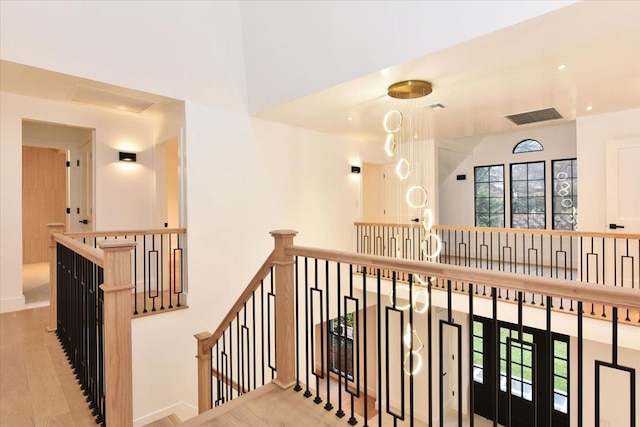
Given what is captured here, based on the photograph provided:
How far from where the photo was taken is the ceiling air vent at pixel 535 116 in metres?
5.56

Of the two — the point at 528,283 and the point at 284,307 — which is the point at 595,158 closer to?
the point at 528,283

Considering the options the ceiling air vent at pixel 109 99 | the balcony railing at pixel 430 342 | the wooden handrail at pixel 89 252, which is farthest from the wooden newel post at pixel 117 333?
the ceiling air vent at pixel 109 99

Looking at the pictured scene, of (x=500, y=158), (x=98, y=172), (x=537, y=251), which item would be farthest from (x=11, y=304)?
(x=500, y=158)

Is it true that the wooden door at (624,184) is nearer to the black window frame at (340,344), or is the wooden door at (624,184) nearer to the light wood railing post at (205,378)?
the black window frame at (340,344)

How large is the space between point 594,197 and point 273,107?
532cm

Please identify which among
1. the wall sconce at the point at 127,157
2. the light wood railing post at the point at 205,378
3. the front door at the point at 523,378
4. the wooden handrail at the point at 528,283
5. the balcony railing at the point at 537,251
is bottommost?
the front door at the point at 523,378

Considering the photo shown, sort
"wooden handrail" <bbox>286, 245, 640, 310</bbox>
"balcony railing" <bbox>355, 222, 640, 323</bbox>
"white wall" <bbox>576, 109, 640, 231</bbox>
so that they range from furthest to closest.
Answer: "white wall" <bbox>576, 109, 640, 231</bbox> → "balcony railing" <bbox>355, 222, 640, 323</bbox> → "wooden handrail" <bbox>286, 245, 640, 310</bbox>

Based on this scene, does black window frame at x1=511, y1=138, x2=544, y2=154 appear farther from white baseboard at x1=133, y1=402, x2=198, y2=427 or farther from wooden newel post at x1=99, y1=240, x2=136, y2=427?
wooden newel post at x1=99, y1=240, x2=136, y2=427

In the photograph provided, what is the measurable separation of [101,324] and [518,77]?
4.72 metres

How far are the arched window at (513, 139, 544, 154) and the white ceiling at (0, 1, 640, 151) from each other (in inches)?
68.7

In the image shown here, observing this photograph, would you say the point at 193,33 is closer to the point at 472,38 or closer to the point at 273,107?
the point at 273,107

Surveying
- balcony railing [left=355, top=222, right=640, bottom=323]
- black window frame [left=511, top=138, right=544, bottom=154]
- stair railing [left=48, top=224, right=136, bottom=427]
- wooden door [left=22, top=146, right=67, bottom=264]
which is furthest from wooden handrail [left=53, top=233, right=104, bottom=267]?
black window frame [left=511, top=138, right=544, bottom=154]

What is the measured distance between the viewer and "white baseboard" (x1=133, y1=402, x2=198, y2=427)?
422cm

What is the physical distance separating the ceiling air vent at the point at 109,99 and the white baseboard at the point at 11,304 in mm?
2800
